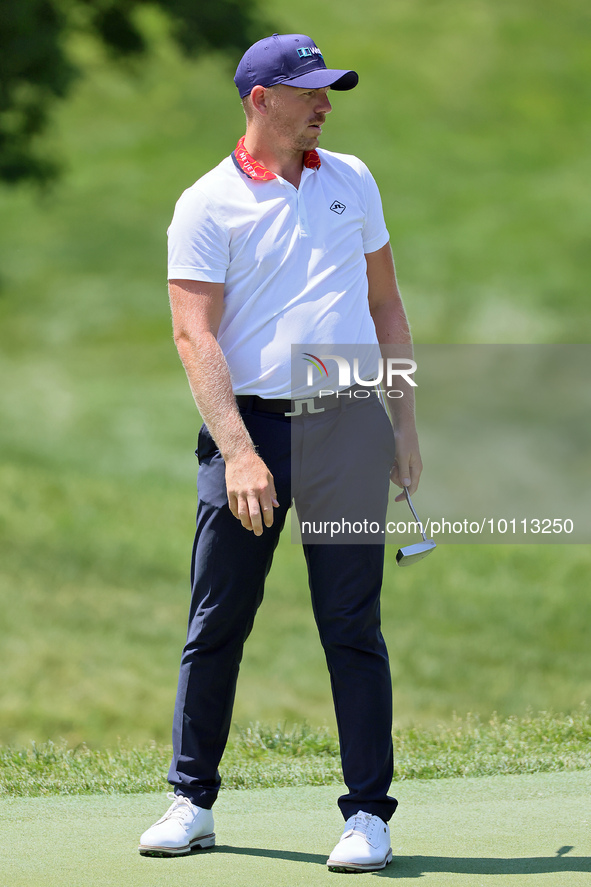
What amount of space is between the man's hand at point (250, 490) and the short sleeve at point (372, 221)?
26.0 inches

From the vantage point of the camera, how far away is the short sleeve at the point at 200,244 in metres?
2.85

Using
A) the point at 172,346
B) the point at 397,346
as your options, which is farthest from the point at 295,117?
the point at 172,346

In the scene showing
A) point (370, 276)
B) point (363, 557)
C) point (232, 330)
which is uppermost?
point (370, 276)

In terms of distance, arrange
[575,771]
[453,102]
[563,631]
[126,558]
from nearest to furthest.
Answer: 1. [575,771]
2. [563,631]
3. [126,558]
4. [453,102]

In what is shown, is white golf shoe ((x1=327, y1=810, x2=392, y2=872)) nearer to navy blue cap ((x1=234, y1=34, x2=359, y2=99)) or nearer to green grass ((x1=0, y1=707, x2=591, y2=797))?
green grass ((x1=0, y1=707, x2=591, y2=797))

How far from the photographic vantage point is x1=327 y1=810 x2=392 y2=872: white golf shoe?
2.77 meters

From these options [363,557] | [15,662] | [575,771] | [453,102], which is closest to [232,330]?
[363,557]

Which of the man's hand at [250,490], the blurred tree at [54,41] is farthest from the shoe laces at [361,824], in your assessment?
the blurred tree at [54,41]

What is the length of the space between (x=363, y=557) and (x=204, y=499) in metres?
0.41

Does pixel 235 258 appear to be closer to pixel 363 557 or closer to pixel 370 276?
pixel 370 276

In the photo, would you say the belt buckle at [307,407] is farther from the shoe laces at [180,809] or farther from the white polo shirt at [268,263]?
the shoe laces at [180,809]

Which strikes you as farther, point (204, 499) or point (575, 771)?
point (575, 771)

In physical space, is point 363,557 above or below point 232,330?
below

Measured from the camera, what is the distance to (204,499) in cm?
296
